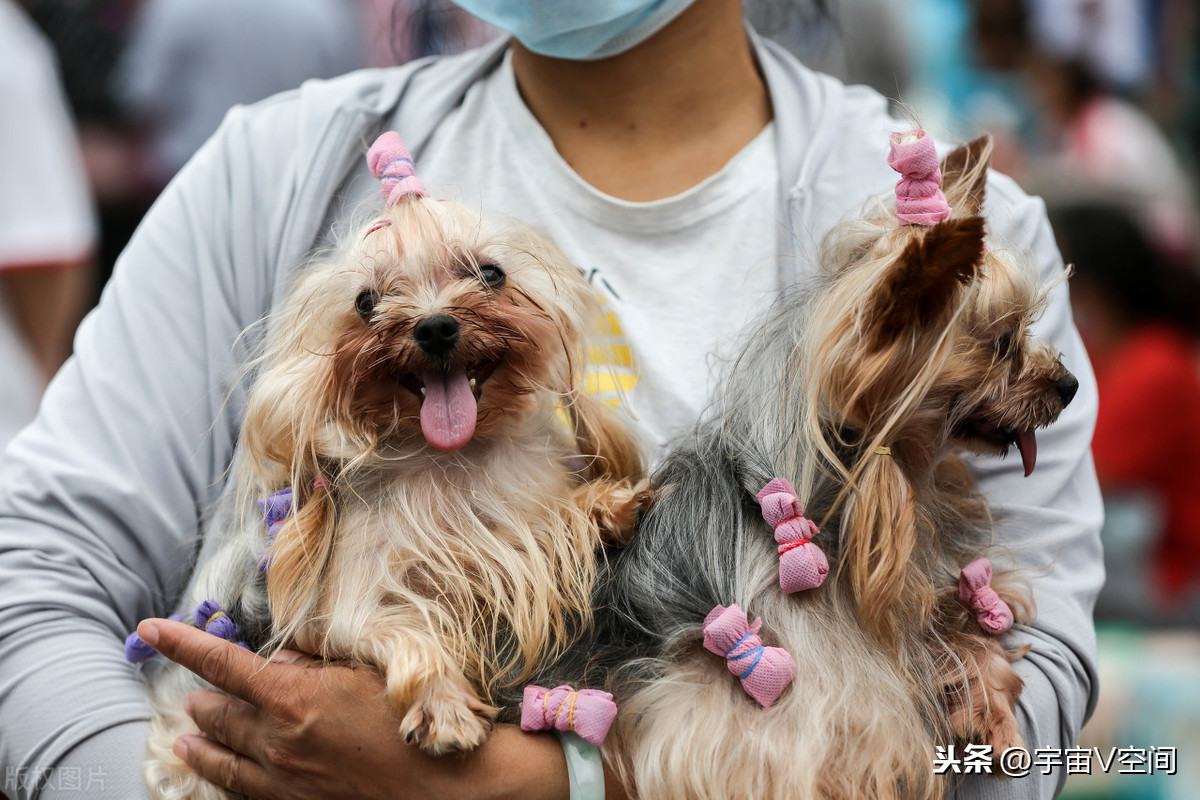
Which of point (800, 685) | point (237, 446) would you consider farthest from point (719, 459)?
point (237, 446)

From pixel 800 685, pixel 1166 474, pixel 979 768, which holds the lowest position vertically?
pixel 1166 474

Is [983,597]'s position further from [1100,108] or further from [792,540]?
[1100,108]

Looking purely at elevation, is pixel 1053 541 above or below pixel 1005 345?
below

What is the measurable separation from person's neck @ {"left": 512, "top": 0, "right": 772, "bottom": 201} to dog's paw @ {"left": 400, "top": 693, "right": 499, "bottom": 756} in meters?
1.13

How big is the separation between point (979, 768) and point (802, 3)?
1.91 metres

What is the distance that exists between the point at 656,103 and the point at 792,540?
1.07 m

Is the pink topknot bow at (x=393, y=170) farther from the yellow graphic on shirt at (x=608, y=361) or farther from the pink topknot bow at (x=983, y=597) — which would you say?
the pink topknot bow at (x=983, y=597)

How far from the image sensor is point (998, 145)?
5.66m

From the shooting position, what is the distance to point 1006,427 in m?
1.84

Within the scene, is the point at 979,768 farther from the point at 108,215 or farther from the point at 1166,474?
the point at 108,215

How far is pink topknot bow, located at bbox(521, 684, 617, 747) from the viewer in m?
1.82

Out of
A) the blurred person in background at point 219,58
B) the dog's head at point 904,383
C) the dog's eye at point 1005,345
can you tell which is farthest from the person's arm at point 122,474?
the blurred person in background at point 219,58

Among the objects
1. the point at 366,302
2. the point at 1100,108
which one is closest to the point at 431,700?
the point at 366,302

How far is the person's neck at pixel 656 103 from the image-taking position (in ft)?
7.84
